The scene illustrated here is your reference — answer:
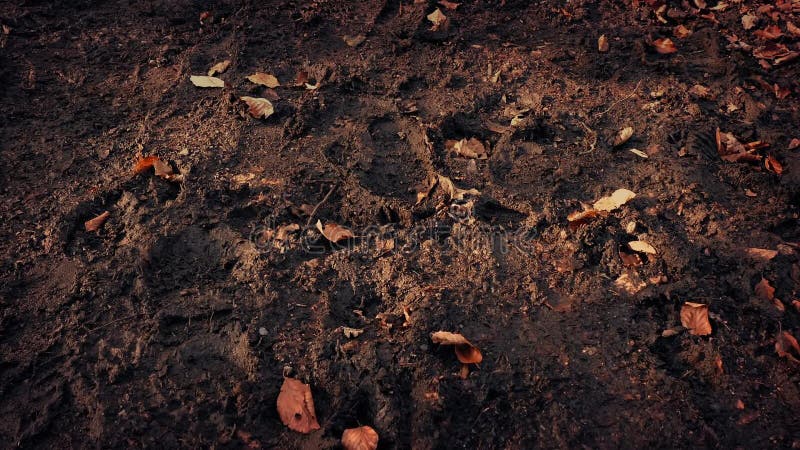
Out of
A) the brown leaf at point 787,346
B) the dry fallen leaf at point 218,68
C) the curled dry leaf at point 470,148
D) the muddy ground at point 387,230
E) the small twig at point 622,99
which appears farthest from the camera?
the dry fallen leaf at point 218,68

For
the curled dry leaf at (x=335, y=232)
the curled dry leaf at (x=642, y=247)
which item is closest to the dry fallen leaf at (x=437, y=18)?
the curled dry leaf at (x=335, y=232)

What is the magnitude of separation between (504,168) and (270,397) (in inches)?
58.1

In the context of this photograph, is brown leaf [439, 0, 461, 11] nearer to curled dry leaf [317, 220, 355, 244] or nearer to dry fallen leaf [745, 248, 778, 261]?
curled dry leaf [317, 220, 355, 244]

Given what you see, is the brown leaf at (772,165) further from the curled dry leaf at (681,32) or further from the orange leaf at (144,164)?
the orange leaf at (144,164)

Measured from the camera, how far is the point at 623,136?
2781 millimetres

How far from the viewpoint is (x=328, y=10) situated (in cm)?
350

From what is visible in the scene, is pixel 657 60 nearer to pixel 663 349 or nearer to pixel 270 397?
pixel 663 349

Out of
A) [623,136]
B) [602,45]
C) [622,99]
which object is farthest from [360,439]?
[602,45]

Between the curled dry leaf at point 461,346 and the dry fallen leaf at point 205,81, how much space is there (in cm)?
189

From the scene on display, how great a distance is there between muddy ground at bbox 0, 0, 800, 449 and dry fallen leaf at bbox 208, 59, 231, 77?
11 cm

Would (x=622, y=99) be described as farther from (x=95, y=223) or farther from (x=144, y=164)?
(x=95, y=223)

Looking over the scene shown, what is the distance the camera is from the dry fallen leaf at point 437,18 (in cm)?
338

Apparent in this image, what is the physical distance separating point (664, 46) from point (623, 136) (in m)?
0.96

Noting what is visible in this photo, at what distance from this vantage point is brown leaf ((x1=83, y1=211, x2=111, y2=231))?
2320 mm
